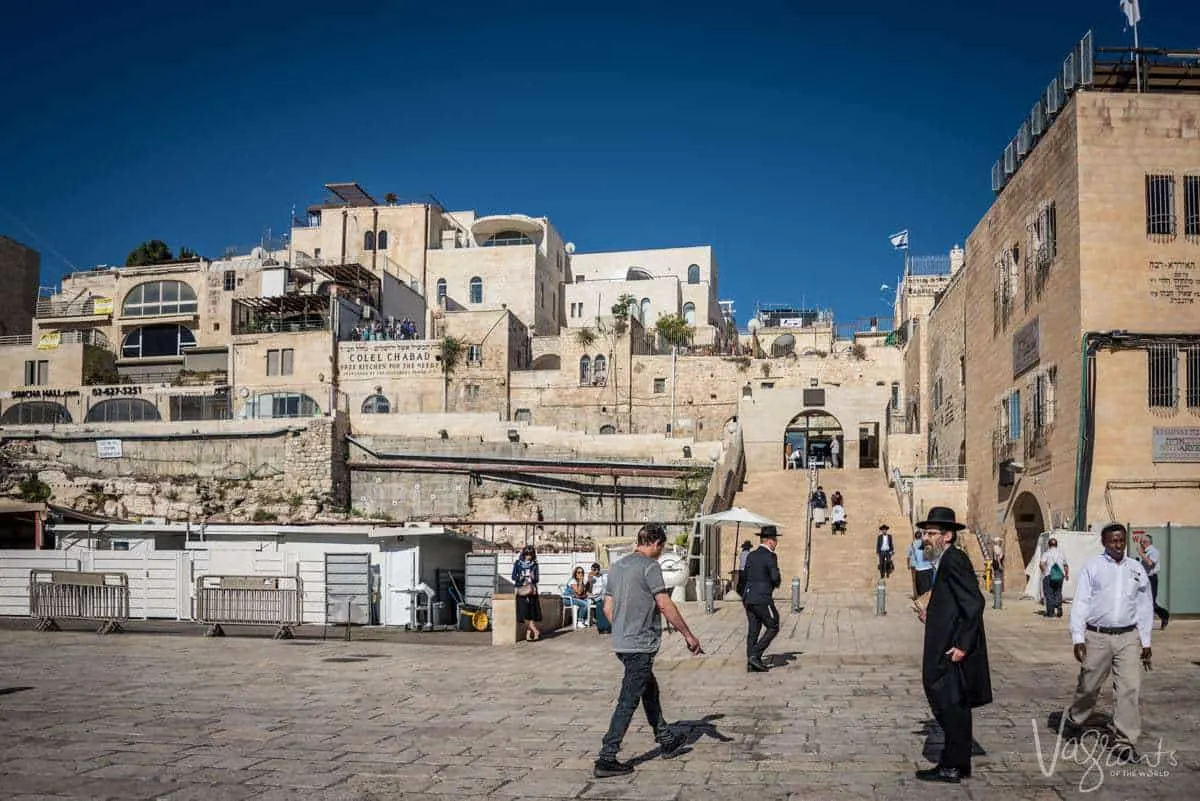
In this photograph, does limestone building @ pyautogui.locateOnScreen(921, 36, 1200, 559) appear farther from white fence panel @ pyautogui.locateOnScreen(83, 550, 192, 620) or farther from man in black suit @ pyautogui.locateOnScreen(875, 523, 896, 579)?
white fence panel @ pyautogui.locateOnScreen(83, 550, 192, 620)

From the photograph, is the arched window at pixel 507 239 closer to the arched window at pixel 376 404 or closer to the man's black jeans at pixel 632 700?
the arched window at pixel 376 404

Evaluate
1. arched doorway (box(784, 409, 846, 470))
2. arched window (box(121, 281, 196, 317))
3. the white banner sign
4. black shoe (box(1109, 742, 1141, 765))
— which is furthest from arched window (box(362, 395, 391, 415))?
black shoe (box(1109, 742, 1141, 765))

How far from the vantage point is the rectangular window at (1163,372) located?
2072cm

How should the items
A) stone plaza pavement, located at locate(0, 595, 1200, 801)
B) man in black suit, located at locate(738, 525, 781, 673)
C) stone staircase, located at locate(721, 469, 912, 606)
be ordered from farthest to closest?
stone staircase, located at locate(721, 469, 912, 606)
man in black suit, located at locate(738, 525, 781, 673)
stone plaza pavement, located at locate(0, 595, 1200, 801)

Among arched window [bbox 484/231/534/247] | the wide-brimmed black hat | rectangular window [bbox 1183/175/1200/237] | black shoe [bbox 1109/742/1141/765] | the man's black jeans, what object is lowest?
black shoe [bbox 1109/742/1141/765]

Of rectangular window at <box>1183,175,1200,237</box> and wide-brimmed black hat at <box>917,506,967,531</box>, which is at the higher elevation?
rectangular window at <box>1183,175,1200,237</box>

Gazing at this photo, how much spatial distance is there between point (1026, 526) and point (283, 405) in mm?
31513

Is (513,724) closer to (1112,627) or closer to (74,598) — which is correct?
(1112,627)

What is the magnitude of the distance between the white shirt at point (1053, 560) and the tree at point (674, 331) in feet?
112

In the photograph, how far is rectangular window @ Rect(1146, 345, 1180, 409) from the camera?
20719 millimetres

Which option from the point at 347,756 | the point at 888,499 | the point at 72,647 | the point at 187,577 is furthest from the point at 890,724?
the point at 888,499

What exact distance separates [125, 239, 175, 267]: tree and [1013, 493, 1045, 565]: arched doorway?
55.0 m

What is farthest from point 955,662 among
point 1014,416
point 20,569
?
Result: point 1014,416

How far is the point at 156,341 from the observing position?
53500 mm
